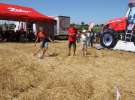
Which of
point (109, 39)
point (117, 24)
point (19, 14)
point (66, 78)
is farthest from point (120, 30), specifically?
point (66, 78)

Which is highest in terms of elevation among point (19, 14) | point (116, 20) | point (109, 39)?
point (19, 14)

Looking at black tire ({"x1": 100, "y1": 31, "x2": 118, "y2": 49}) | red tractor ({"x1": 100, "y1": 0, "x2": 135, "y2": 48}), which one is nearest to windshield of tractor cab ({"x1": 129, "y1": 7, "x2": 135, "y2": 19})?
red tractor ({"x1": 100, "y1": 0, "x2": 135, "y2": 48})

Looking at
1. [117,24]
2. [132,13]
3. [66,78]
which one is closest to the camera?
[66,78]

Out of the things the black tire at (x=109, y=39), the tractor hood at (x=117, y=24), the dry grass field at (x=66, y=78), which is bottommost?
the dry grass field at (x=66, y=78)

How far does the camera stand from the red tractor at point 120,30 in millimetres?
19141

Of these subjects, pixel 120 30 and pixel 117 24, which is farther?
pixel 117 24

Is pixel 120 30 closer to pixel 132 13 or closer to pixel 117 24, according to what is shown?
pixel 117 24

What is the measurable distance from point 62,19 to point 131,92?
2648 centimetres

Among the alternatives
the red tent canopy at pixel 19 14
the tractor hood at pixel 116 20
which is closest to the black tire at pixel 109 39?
the tractor hood at pixel 116 20

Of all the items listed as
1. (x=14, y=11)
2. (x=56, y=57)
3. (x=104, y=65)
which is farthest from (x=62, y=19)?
(x=104, y=65)

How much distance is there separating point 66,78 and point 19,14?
1654 centimetres

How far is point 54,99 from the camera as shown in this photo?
28.2ft

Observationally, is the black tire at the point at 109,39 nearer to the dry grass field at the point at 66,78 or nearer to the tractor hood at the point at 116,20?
the tractor hood at the point at 116,20

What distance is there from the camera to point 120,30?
65.7 ft
